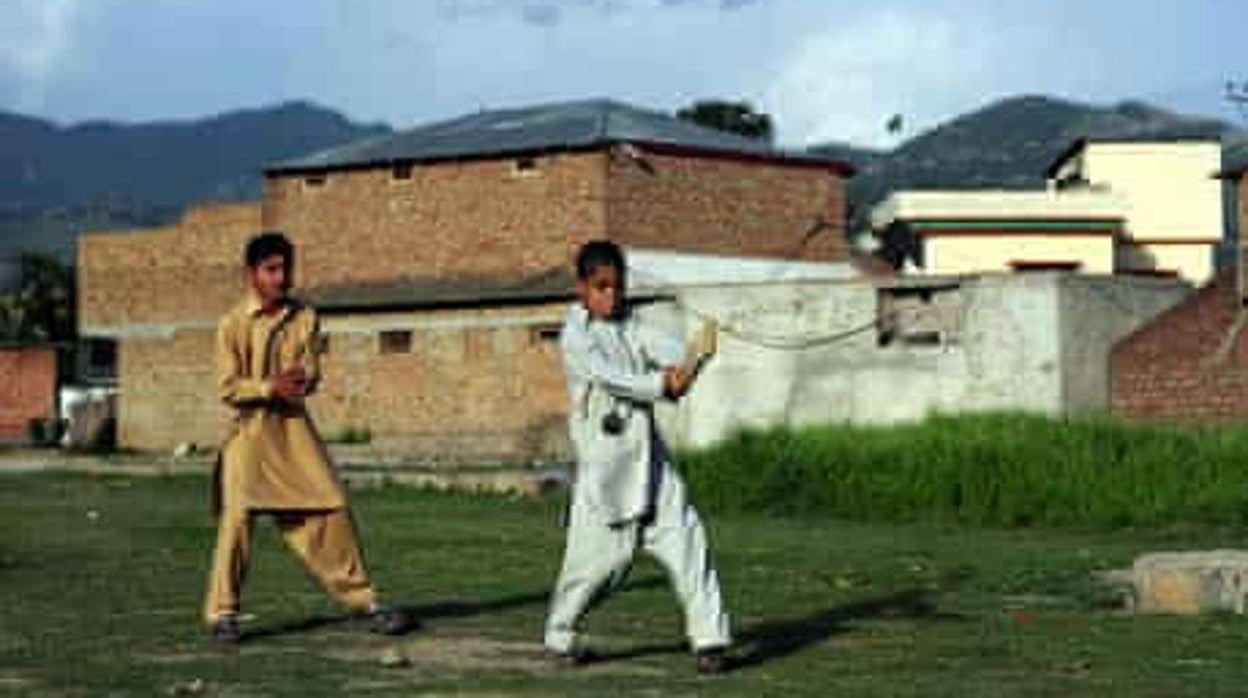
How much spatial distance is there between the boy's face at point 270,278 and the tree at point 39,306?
67.6m

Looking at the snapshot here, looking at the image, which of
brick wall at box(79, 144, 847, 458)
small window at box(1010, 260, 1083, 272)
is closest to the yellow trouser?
brick wall at box(79, 144, 847, 458)

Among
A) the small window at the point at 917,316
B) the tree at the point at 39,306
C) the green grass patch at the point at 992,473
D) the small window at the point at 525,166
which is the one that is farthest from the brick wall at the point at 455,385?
the tree at the point at 39,306

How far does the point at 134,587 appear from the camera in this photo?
52.7ft

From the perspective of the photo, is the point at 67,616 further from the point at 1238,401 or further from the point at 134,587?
the point at 1238,401

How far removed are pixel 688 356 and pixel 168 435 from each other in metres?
47.9

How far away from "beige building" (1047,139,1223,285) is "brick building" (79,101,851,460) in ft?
36.8

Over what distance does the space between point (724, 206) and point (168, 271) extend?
13559 mm

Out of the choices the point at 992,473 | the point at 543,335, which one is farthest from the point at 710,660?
the point at 543,335

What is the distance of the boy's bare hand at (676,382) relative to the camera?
1080cm

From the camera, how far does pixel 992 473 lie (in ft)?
92.5

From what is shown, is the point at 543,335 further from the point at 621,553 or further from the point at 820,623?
the point at 621,553

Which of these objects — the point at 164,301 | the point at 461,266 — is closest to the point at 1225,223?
the point at 461,266

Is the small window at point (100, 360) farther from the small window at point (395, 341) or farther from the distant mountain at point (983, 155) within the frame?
the distant mountain at point (983, 155)

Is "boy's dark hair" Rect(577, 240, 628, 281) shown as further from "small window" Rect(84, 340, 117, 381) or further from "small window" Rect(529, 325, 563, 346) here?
"small window" Rect(84, 340, 117, 381)
